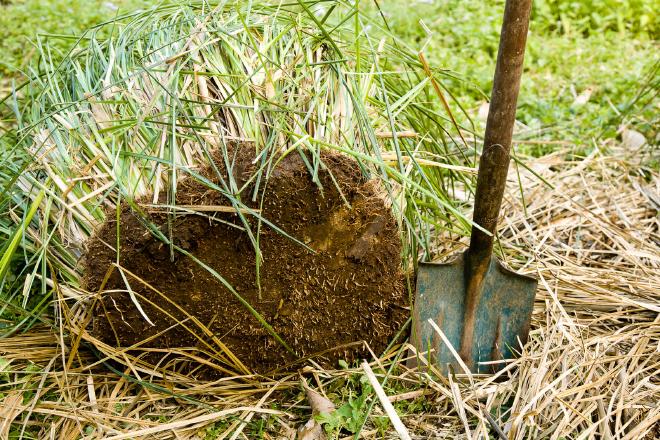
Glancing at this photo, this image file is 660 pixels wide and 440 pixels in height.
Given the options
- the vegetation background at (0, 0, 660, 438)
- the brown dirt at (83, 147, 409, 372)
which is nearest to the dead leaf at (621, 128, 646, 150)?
the vegetation background at (0, 0, 660, 438)

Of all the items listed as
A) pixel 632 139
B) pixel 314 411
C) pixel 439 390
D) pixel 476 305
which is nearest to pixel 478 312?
pixel 476 305

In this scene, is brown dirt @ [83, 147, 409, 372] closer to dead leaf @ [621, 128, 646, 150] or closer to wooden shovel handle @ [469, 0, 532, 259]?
wooden shovel handle @ [469, 0, 532, 259]

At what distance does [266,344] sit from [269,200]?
17.3 inches

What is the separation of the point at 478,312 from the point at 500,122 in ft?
1.96

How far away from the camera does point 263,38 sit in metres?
2.02

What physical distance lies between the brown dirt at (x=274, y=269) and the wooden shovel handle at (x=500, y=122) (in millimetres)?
271

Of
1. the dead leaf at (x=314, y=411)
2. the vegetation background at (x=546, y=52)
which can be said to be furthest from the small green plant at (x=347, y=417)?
the vegetation background at (x=546, y=52)

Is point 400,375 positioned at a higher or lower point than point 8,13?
lower

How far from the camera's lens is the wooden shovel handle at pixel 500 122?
1777 millimetres

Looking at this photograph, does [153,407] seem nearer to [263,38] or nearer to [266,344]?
[266,344]

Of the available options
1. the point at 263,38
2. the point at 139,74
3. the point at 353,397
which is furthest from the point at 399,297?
the point at 139,74

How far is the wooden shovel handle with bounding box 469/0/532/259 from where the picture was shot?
1777 mm

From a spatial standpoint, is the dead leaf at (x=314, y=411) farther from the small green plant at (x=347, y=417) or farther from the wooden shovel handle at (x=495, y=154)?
the wooden shovel handle at (x=495, y=154)

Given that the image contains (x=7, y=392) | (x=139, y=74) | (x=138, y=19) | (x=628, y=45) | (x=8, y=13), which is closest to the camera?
(x=7, y=392)
